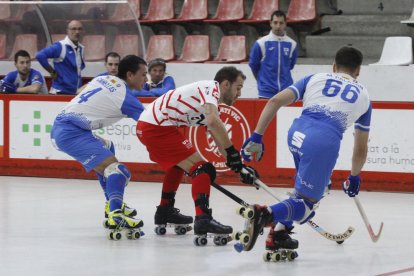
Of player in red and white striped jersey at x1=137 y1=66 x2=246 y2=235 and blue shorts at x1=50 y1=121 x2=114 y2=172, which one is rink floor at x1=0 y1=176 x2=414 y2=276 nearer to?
player in red and white striped jersey at x1=137 y1=66 x2=246 y2=235

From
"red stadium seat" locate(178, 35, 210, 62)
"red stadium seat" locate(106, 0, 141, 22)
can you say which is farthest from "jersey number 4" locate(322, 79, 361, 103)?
A: "red stadium seat" locate(178, 35, 210, 62)

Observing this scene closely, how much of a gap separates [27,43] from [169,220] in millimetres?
7398

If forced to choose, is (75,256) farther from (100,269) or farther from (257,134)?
(257,134)

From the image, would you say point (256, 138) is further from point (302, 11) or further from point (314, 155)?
point (302, 11)

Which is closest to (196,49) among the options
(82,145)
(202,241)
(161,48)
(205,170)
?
(161,48)

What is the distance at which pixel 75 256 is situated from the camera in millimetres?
7953

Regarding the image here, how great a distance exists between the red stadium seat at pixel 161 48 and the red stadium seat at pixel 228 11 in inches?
28.8

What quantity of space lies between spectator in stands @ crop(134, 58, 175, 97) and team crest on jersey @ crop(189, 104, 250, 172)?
2.22 ft

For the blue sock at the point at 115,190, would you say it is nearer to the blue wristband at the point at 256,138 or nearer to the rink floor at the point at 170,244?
the rink floor at the point at 170,244

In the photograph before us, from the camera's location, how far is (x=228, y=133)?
12906mm

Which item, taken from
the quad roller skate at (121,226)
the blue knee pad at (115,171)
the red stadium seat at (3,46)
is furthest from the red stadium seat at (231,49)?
the quad roller skate at (121,226)

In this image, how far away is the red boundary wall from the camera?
12250 millimetres

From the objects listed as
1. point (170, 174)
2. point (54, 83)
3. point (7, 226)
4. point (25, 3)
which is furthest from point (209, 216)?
point (25, 3)

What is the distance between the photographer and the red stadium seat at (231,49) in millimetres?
16984
